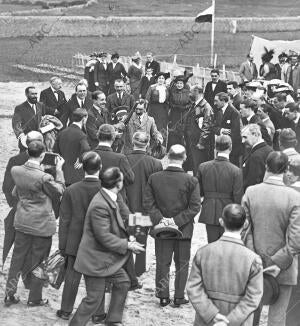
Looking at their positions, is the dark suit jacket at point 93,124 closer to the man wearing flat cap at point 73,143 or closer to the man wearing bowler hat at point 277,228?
the man wearing flat cap at point 73,143

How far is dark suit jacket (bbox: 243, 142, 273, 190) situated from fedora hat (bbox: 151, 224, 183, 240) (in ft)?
4.61

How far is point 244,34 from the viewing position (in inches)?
2808

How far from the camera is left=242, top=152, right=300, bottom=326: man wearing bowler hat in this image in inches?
308

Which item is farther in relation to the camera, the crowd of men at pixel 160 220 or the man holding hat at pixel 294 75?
the man holding hat at pixel 294 75

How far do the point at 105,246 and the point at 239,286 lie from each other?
6.14ft

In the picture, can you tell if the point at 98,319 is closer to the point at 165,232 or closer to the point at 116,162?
the point at 165,232

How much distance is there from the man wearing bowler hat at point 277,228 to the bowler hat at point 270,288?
2.0 inches

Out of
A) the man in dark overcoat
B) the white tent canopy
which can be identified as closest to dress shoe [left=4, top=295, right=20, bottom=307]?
the man in dark overcoat

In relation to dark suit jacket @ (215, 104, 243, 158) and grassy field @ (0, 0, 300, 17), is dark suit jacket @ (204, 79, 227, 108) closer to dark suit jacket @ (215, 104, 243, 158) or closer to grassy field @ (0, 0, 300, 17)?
dark suit jacket @ (215, 104, 243, 158)

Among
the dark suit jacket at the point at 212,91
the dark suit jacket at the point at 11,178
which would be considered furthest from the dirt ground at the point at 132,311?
the dark suit jacket at the point at 212,91

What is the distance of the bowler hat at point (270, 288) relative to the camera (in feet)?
25.3

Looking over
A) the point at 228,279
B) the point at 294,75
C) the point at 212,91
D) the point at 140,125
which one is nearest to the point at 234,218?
the point at 228,279

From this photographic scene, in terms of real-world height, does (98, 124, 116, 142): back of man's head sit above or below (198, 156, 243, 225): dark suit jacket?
above

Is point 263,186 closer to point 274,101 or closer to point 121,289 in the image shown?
point 121,289
